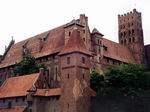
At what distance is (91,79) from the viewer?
63.7m

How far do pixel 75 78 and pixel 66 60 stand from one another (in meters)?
4.05

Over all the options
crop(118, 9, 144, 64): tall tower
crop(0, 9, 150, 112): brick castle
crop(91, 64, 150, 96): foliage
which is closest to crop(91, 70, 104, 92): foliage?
crop(91, 64, 150, 96): foliage

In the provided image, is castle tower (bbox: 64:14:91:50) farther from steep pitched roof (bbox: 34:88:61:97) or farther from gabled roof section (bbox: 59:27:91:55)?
steep pitched roof (bbox: 34:88:61:97)

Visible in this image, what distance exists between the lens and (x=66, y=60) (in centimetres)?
5903

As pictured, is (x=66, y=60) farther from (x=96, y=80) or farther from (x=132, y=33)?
(x=132, y=33)

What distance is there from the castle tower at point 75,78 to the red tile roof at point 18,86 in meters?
7.27

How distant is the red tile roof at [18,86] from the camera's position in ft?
205

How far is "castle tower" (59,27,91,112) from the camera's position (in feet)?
183

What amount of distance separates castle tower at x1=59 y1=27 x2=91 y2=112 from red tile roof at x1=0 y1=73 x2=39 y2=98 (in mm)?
7270

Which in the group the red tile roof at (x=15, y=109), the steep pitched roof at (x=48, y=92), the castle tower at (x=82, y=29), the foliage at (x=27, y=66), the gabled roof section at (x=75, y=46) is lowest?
the red tile roof at (x=15, y=109)

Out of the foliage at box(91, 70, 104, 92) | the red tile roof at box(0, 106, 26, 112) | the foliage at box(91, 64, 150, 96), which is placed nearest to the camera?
the foliage at box(91, 64, 150, 96)

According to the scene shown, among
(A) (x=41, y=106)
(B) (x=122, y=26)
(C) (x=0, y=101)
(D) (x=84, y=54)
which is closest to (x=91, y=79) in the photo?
(D) (x=84, y=54)

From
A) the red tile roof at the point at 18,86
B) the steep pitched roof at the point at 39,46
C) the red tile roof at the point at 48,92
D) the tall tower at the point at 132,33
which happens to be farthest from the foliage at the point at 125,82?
the tall tower at the point at 132,33

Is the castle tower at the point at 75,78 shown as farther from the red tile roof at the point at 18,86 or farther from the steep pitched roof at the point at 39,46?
the steep pitched roof at the point at 39,46
